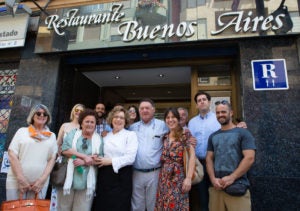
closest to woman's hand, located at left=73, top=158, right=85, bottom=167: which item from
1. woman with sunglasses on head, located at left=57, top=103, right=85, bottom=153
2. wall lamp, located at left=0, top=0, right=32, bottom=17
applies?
woman with sunglasses on head, located at left=57, top=103, right=85, bottom=153

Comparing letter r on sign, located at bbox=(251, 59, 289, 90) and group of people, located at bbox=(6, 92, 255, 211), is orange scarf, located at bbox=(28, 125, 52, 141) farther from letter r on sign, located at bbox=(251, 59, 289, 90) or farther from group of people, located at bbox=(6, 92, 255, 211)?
letter r on sign, located at bbox=(251, 59, 289, 90)

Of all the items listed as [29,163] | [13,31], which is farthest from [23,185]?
[13,31]

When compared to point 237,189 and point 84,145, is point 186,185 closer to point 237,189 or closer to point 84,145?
point 237,189

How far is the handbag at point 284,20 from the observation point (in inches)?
162

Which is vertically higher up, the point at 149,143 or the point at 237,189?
the point at 149,143

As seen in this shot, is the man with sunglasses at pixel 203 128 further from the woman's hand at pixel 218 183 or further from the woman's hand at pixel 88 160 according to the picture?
the woman's hand at pixel 88 160

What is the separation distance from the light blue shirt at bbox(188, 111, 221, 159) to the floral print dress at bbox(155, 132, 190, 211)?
77 cm

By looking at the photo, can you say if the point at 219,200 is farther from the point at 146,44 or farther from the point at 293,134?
the point at 146,44

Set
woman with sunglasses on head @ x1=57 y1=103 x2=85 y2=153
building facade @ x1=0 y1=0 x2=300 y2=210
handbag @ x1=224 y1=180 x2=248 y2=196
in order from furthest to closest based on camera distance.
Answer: building facade @ x1=0 y1=0 x2=300 y2=210
woman with sunglasses on head @ x1=57 y1=103 x2=85 y2=153
handbag @ x1=224 y1=180 x2=248 y2=196

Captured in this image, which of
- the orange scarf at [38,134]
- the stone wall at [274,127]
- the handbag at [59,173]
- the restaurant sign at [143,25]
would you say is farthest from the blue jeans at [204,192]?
the restaurant sign at [143,25]

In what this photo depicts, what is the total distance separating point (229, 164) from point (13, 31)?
556 cm

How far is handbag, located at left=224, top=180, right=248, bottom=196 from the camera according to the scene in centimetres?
263

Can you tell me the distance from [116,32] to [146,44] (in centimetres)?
75

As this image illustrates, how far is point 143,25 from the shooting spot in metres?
4.70
